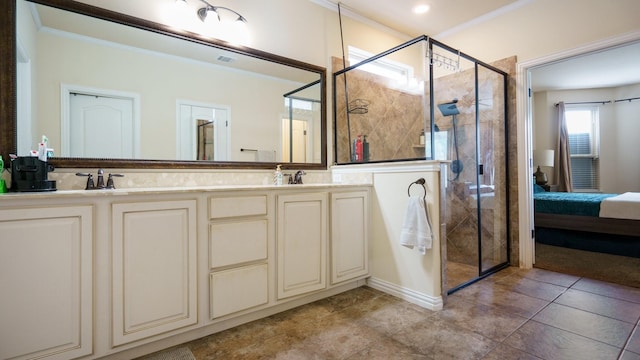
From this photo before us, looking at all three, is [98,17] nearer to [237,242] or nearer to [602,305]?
[237,242]

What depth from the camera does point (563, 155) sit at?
5.83 metres

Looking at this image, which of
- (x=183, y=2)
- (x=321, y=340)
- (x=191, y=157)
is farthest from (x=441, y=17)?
(x=321, y=340)

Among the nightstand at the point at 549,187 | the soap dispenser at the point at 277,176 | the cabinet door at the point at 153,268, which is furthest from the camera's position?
the nightstand at the point at 549,187

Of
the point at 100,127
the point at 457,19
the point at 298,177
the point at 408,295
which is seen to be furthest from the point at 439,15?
the point at 100,127

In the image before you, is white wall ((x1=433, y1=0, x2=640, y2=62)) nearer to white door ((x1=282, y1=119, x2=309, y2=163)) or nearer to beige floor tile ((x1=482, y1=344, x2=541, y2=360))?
white door ((x1=282, y1=119, x2=309, y2=163))

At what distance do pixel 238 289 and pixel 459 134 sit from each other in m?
2.47

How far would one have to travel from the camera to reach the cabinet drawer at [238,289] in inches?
70.1

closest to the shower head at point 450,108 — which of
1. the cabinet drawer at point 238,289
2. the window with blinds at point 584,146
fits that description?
the cabinet drawer at point 238,289

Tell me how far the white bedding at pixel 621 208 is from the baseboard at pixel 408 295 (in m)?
2.82

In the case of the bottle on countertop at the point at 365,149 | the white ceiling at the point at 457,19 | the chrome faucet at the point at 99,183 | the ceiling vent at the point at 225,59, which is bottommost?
the chrome faucet at the point at 99,183

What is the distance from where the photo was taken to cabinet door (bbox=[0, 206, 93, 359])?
1.27 m

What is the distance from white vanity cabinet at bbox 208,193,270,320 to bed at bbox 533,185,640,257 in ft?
12.6

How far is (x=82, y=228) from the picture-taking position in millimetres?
1413

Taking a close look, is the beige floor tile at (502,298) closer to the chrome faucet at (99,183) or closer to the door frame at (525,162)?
the door frame at (525,162)
